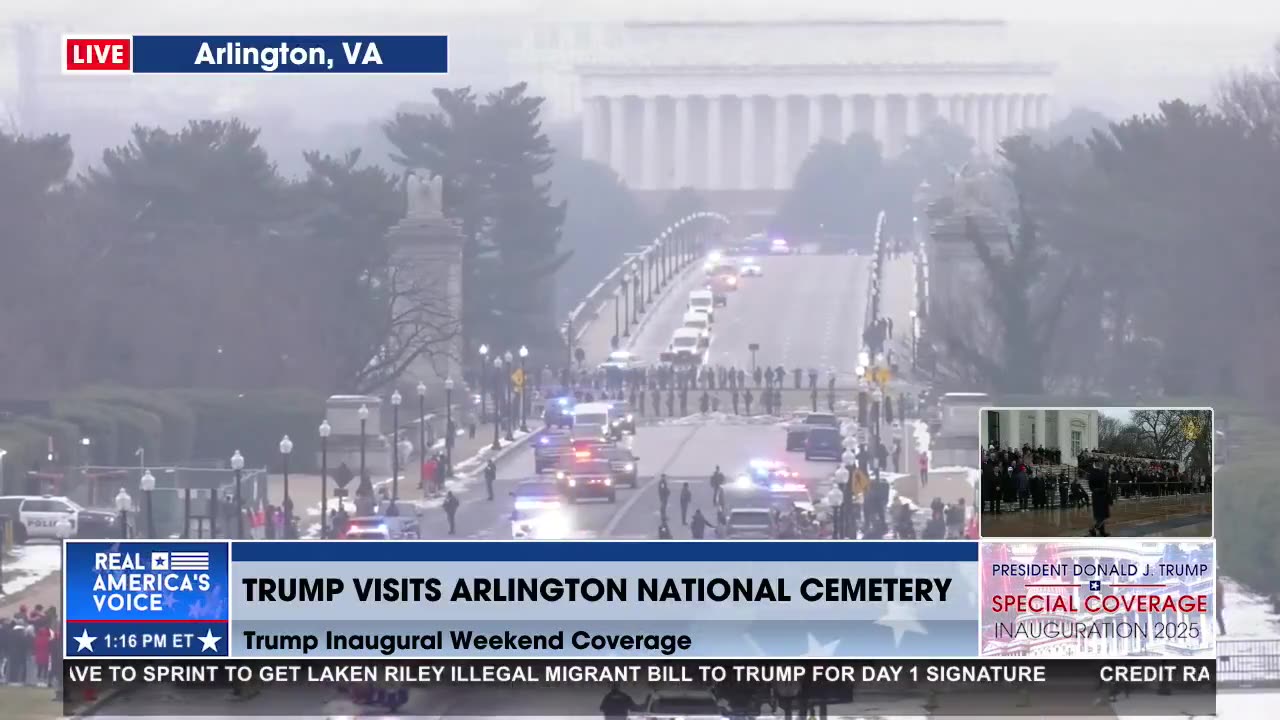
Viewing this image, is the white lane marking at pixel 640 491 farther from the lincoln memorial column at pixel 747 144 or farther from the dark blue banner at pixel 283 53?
the lincoln memorial column at pixel 747 144

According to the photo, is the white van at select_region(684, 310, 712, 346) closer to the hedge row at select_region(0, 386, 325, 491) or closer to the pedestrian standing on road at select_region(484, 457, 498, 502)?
the hedge row at select_region(0, 386, 325, 491)

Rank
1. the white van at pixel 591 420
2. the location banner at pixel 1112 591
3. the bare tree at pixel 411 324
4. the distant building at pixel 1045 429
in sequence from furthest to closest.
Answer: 1. the bare tree at pixel 411 324
2. the white van at pixel 591 420
3. the distant building at pixel 1045 429
4. the location banner at pixel 1112 591

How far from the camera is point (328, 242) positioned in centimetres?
8462

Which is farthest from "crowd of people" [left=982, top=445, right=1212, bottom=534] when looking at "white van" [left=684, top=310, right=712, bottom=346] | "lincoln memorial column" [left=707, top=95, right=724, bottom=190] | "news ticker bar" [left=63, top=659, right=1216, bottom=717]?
"lincoln memorial column" [left=707, top=95, right=724, bottom=190]

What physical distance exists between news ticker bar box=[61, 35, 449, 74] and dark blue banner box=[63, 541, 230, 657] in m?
4.38

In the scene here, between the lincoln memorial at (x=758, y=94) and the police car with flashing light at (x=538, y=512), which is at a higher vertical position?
the lincoln memorial at (x=758, y=94)

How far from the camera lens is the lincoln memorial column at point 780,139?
543 feet

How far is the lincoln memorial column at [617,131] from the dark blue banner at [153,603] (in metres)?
138

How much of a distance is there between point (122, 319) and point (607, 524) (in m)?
24.7

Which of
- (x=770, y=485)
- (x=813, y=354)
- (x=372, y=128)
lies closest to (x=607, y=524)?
(x=770, y=485)

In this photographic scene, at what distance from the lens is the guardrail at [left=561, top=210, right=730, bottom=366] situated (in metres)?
100

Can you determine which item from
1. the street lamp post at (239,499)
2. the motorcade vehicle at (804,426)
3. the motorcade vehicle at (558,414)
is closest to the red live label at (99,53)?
the street lamp post at (239,499)

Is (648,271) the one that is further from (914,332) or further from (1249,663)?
(1249,663)

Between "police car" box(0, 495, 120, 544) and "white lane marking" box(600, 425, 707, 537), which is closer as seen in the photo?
"police car" box(0, 495, 120, 544)
